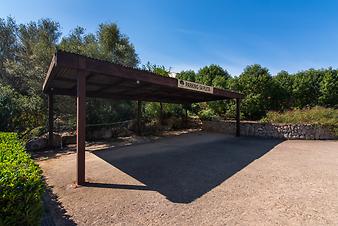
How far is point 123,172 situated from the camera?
5.93 meters

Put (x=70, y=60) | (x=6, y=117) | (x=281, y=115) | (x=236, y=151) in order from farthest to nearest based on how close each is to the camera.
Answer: (x=281, y=115) < (x=6, y=117) < (x=236, y=151) < (x=70, y=60)

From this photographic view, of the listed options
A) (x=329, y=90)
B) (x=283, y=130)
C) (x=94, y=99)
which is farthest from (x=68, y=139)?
(x=329, y=90)

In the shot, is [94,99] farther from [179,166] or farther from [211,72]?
[211,72]

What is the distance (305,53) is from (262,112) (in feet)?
16.0

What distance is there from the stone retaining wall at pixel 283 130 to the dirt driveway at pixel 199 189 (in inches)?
174

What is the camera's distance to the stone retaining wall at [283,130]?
1153cm

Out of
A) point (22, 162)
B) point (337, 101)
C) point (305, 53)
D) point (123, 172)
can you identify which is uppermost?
point (305, 53)

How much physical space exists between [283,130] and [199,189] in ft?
31.6

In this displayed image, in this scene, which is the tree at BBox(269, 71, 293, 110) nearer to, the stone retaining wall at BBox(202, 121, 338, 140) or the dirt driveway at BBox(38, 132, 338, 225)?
the stone retaining wall at BBox(202, 121, 338, 140)

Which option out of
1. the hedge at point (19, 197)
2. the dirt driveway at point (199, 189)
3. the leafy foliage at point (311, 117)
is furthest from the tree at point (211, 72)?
the hedge at point (19, 197)

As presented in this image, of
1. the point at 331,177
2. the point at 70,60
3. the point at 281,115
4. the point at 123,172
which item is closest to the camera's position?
the point at 70,60

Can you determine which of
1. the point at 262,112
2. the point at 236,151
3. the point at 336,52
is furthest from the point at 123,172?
the point at 336,52

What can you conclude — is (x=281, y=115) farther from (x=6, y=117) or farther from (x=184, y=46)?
(x=6, y=117)

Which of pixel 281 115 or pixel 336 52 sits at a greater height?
pixel 336 52
